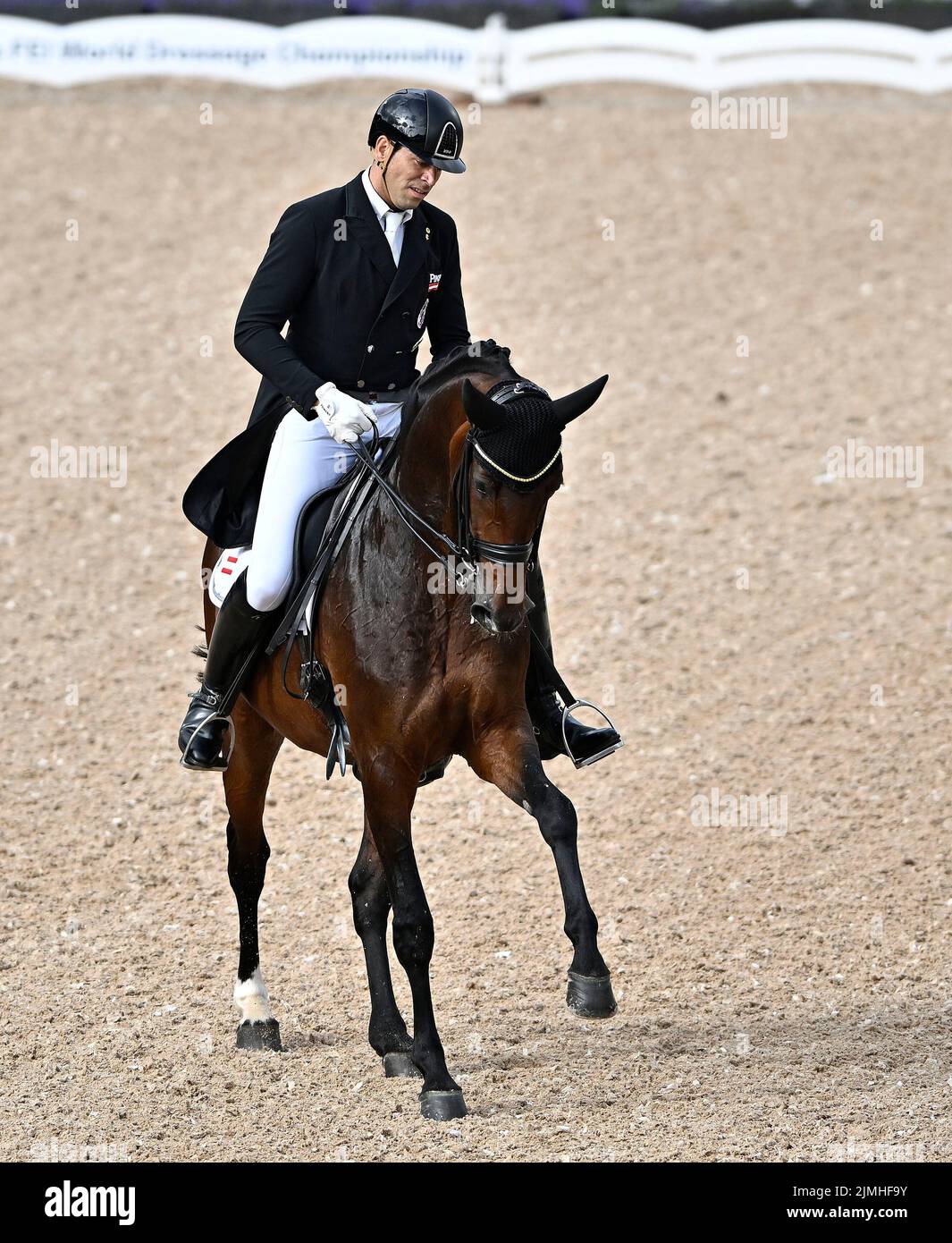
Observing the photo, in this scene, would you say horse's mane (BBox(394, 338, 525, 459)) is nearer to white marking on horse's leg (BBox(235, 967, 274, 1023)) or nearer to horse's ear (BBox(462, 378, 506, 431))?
horse's ear (BBox(462, 378, 506, 431))

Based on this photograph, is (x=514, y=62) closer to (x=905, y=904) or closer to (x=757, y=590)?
(x=757, y=590)

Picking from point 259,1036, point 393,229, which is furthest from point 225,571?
point 259,1036

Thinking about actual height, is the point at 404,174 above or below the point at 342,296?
above

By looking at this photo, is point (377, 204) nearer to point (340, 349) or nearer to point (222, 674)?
point (340, 349)

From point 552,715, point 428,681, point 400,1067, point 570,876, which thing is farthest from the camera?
point 400,1067

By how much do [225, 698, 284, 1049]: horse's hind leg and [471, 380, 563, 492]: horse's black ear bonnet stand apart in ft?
8.21

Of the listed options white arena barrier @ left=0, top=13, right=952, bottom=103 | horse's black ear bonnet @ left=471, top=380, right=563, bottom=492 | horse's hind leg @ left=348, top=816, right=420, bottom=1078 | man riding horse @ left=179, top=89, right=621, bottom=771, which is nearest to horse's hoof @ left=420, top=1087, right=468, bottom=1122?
horse's hind leg @ left=348, top=816, right=420, bottom=1078

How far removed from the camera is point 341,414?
6.36m

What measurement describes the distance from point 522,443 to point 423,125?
1.47 metres

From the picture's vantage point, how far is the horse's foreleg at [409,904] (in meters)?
6.32

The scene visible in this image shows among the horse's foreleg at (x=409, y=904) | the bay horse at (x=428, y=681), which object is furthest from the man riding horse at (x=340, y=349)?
the horse's foreleg at (x=409, y=904)

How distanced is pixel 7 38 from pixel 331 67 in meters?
3.89

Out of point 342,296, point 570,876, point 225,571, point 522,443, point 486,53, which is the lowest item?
point 570,876

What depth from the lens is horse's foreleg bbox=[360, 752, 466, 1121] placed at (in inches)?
249
